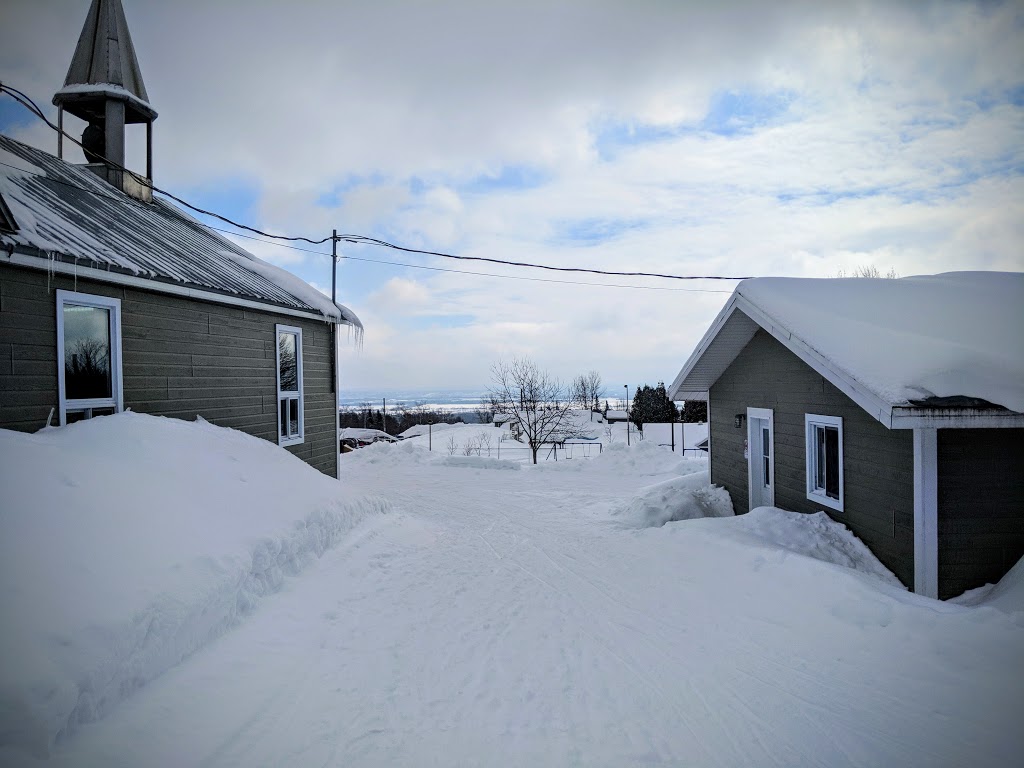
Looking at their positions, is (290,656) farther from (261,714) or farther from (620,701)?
(620,701)

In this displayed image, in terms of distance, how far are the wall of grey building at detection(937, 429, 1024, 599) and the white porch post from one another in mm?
79

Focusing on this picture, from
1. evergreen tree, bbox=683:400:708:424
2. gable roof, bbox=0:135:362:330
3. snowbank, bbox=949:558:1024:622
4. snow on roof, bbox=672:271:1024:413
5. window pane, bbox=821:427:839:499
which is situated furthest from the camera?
evergreen tree, bbox=683:400:708:424

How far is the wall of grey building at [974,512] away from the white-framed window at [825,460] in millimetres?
1487

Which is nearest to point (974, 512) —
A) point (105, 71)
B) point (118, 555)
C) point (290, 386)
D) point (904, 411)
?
point (904, 411)

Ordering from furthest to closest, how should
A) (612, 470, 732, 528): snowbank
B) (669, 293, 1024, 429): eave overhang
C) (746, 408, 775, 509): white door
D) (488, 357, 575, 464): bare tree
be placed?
(488, 357, 575, 464): bare tree, (612, 470, 732, 528): snowbank, (746, 408, 775, 509): white door, (669, 293, 1024, 429): eave overhang

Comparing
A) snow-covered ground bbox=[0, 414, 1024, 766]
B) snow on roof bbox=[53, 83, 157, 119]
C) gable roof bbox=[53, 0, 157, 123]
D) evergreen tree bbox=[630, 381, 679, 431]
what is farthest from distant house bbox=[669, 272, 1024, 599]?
evergreen tree bbox=[630, 381, 679, 431]

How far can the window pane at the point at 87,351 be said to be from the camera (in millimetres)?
6621

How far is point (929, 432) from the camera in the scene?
602 centimetres

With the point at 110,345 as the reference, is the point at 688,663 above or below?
below

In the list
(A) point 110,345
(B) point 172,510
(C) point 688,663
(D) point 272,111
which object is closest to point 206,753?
(B) point 172,510

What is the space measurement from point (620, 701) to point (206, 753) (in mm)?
2644

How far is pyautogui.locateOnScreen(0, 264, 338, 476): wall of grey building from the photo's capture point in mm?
5980

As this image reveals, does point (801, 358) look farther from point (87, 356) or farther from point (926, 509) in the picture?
point (87, 356)

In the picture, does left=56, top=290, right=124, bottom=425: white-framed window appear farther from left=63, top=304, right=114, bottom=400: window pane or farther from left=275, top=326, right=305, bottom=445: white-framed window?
left=275, top=326, right=305, bottom=445: white-framed window
